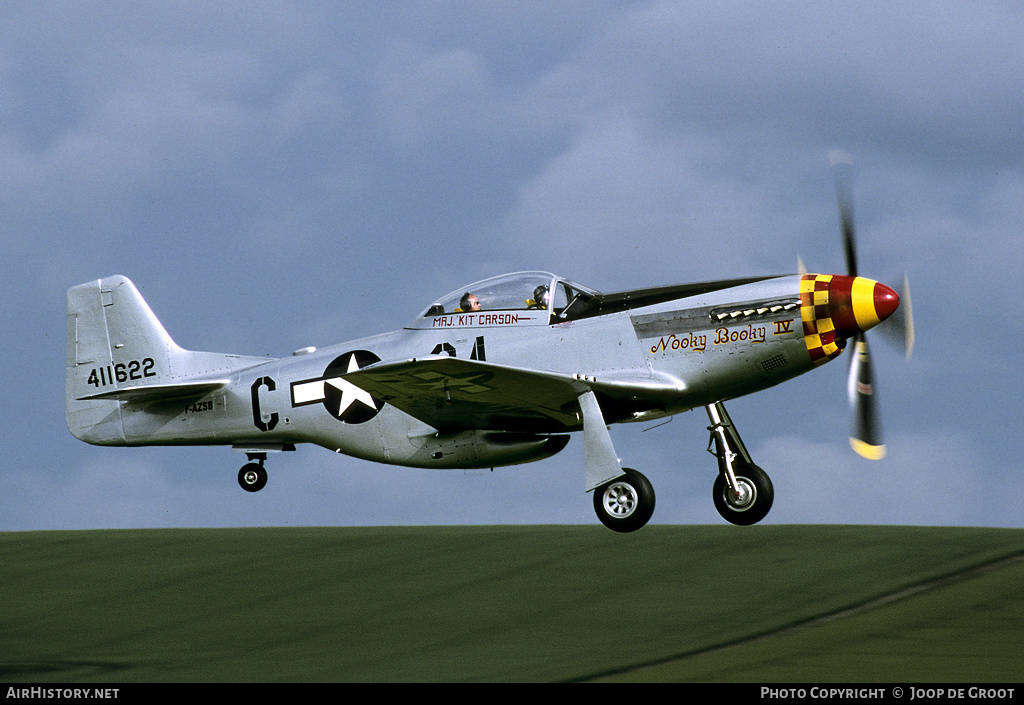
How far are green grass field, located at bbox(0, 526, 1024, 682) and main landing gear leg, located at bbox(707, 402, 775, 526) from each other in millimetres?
1915

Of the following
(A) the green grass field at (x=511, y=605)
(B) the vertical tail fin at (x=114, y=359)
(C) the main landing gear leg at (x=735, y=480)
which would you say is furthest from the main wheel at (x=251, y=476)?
(C) the main landing gear leg at (x=735, y=480)

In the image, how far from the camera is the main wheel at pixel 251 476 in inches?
629

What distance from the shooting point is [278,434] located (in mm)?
15617

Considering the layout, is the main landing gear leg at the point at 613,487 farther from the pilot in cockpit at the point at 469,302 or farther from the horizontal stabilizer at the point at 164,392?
the horizontal stabilizer at the point at 164,392

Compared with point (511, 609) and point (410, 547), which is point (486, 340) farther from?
point (410, 547)

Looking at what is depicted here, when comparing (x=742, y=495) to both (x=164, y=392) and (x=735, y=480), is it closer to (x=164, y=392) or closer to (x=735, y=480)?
(x=735, y=480)

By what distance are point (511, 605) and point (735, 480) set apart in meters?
4.82

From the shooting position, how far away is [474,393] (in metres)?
13.4

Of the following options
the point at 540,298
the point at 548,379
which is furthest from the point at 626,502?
the point at 540,298

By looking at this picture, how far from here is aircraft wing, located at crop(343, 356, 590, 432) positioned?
12453 millimetres

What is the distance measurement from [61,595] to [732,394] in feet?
39.0

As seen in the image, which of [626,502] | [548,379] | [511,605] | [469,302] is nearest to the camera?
[626,502]

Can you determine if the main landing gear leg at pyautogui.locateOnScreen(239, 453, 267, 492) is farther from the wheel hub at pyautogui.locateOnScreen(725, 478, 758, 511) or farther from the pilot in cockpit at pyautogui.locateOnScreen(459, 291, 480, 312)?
the wheel hub at pyautogui.locateOnScreen(725, 478, 758, 511)
